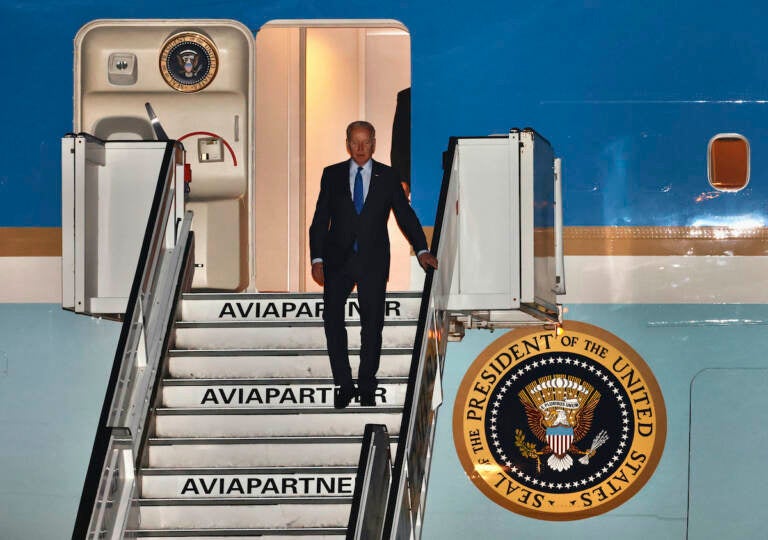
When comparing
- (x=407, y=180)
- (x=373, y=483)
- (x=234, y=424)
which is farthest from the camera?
(x=407, y=180)

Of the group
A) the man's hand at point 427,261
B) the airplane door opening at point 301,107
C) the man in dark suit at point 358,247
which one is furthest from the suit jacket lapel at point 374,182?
the airplane door opening at point 301,107

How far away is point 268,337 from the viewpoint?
7469 millimetres

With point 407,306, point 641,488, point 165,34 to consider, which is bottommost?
point 641,488

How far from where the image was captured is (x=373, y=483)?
5922 millimetres

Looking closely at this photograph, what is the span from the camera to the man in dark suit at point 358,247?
22.1 ft

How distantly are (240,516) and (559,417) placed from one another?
7.30 feet

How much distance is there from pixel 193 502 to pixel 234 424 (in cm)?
49

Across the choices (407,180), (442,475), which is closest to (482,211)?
(407,180)

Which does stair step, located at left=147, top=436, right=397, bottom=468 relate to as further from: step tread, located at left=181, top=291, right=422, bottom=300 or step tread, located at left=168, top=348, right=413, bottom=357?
step tread, located at left=181, top=291, right=422, bottom=300

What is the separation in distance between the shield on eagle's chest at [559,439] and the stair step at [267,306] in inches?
47.3

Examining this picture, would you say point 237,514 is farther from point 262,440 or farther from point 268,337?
point 268,337

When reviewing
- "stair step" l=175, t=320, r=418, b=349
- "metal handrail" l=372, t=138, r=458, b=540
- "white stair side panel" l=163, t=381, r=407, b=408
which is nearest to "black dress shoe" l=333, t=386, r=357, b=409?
"white stair side panel" l=163, t=381, r=407, b=408

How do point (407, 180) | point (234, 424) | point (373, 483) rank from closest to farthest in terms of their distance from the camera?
point (373, 483) → point (234, 424) → point (407, 180)

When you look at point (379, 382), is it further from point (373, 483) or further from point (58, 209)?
point (58, 209)
